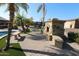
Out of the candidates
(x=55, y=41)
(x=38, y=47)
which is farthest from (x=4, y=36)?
(x=55, y=41)

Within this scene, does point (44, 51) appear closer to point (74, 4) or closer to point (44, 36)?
point (44, 36)

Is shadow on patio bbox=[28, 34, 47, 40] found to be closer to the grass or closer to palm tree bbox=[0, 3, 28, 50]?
the grass

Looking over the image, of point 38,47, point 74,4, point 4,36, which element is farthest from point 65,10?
point 4,36

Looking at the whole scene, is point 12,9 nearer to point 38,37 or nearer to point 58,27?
point 38,37

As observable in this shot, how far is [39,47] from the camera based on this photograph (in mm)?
4633

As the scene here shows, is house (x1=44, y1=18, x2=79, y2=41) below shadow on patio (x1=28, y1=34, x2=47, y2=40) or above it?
above

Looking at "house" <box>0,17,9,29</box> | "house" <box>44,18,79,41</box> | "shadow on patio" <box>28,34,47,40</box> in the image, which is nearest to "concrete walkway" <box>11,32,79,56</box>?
"shadow on patio" <box>28,34,47,40</box>

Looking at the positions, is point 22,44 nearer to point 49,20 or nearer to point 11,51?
point 11,51

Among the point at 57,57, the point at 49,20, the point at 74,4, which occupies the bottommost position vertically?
the point at 57,57

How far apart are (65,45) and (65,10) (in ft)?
2.12

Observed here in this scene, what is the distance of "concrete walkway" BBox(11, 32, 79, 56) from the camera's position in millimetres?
4582

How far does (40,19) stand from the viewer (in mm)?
4621

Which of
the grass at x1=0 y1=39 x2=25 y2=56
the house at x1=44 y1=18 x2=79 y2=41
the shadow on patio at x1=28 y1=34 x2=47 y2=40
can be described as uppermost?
the house at x1=44 y1=18 x2=79 y2=41

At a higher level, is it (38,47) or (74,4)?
(74,4)
